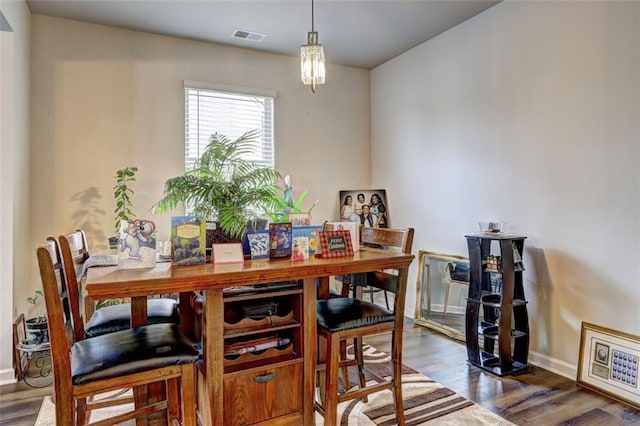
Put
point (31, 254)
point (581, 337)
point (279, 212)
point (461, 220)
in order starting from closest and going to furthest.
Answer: point (279, 212)
point (581, 337)
point (31, 254)
point (461, 220)

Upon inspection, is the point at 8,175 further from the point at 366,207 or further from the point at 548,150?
the point at 548,150

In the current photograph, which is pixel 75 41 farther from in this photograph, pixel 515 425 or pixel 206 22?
pixel 515 425

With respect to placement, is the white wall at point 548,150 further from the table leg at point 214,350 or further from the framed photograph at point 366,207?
the table leg at point 214,350

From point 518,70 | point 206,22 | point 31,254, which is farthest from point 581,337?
point 31,254

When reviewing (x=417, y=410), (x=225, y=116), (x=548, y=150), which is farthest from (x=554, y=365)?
(x=225, y=116)

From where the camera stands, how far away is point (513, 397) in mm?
2436

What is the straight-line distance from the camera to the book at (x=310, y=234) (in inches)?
72.4

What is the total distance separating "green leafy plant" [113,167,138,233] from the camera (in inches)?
133

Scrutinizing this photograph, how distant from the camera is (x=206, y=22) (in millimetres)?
3434

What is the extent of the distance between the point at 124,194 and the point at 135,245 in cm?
208

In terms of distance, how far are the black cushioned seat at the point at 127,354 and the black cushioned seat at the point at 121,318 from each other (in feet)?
1.11

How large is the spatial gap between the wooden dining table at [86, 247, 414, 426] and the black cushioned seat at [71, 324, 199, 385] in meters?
0.12

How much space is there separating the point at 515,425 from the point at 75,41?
170 inches

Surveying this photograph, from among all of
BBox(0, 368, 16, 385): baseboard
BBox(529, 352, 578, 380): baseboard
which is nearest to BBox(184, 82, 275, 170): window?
BBox(0, 368, 16, 385): baseboard
